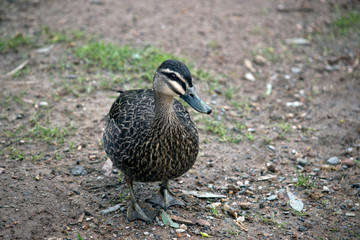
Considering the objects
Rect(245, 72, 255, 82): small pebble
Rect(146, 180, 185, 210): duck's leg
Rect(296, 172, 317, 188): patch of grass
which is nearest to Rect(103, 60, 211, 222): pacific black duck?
Rect(146, 180, 185, 210): duck's leg

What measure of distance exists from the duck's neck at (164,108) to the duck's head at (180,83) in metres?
0.12

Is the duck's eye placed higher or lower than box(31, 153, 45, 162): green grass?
higher

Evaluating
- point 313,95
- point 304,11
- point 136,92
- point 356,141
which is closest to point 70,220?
point 136,92

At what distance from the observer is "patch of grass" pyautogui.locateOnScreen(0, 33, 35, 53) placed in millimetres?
6996

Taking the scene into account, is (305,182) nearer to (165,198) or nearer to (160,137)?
(165,198)

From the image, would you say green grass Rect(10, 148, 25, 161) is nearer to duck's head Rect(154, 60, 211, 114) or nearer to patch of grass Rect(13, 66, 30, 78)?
patch of grass Rect(13, 66, 30, 78)

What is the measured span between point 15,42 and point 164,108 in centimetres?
444

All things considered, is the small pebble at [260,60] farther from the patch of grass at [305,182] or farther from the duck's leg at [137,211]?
the duck's leg at [137,211]

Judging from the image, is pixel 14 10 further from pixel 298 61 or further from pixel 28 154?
pixel 298 61

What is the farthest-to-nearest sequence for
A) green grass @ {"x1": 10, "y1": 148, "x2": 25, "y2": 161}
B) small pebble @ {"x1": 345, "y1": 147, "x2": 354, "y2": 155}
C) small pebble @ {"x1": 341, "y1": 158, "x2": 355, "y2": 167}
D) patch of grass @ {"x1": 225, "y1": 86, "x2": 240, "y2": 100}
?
1. patch of grass @ {"x1": 225, "y1": 86, "x2": 240, "y2": 100}
2. small pebble @ {"x1": 345, "y1": 147, "x2": 354, "y2": 155}
3. small pebble @ {"x1": 341, "y1": 158, "x2": 355, "y2": 167}
4. green grass @ {"x1": 10, "y1": 148, "x2": 25, "y2": 161}

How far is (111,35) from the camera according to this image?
7.50m

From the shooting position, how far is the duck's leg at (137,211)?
4125 mm

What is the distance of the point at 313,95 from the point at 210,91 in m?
1.76

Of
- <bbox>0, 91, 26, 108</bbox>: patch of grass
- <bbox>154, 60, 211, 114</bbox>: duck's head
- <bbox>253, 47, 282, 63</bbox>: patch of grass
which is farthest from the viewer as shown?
<bbox>253, 47, 282, 63</bbox>: patch of grass
